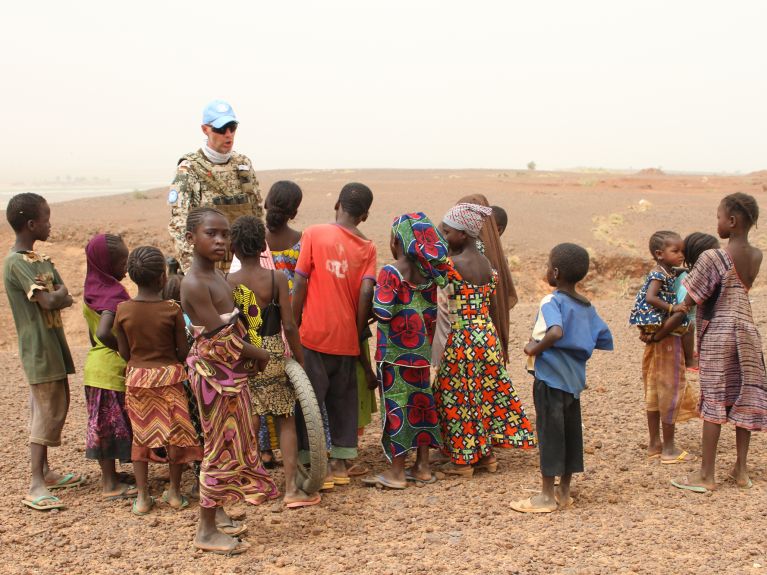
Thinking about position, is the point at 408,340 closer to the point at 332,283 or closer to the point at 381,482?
the point at 332,283

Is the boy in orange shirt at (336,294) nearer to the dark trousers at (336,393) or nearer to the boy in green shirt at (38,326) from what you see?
the dark trousers at (336,393)

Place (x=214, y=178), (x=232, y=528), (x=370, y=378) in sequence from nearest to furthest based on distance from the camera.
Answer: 1. (x=232, y=528)
2. (x=370, y=378)
3. (x=214, y=178)

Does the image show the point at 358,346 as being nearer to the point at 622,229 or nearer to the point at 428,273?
the point at 428,273

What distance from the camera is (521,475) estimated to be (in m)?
5.75

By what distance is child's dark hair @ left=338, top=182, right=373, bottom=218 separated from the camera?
17.8 ft

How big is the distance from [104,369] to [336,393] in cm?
151

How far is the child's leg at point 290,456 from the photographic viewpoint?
5.18 m

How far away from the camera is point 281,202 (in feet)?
18.2

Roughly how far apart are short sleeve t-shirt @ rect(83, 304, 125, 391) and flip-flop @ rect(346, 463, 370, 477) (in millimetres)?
1666

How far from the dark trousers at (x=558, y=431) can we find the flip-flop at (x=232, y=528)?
1784mm

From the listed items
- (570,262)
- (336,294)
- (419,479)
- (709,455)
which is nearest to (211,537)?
(419,479)

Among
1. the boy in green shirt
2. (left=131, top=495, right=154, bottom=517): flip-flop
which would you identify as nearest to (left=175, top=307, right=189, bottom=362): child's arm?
the boy in green shirt

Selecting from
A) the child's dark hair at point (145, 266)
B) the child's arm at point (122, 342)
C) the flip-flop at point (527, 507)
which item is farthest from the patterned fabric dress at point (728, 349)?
the child's arm at point (122, 342)

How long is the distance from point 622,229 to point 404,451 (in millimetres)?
14443
